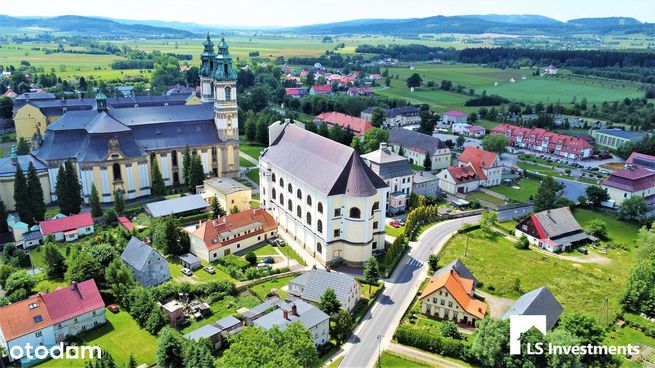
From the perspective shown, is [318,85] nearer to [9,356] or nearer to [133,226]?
[133,226]

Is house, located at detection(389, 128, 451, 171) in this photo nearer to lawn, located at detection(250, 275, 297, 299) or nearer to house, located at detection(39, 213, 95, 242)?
lawn, located at detection(250, 275, 297, 299)

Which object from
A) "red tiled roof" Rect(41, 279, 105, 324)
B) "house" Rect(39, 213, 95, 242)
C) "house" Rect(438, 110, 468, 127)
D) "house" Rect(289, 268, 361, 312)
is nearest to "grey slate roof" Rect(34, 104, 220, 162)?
"house" Rect(39, 213, 95, 242)

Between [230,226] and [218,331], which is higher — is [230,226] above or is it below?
above

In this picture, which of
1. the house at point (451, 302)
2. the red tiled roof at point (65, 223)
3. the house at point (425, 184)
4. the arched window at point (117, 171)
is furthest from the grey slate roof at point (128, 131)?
the house at point (451, 302)

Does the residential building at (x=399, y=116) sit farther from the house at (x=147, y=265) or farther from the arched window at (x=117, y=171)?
the house at (x=147, y=265)

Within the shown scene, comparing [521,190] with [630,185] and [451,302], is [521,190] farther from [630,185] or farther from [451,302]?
[451,302]

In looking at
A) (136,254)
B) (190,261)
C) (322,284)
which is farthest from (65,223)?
(322,284)

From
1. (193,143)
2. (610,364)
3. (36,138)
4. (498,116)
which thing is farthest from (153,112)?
(498,116)
